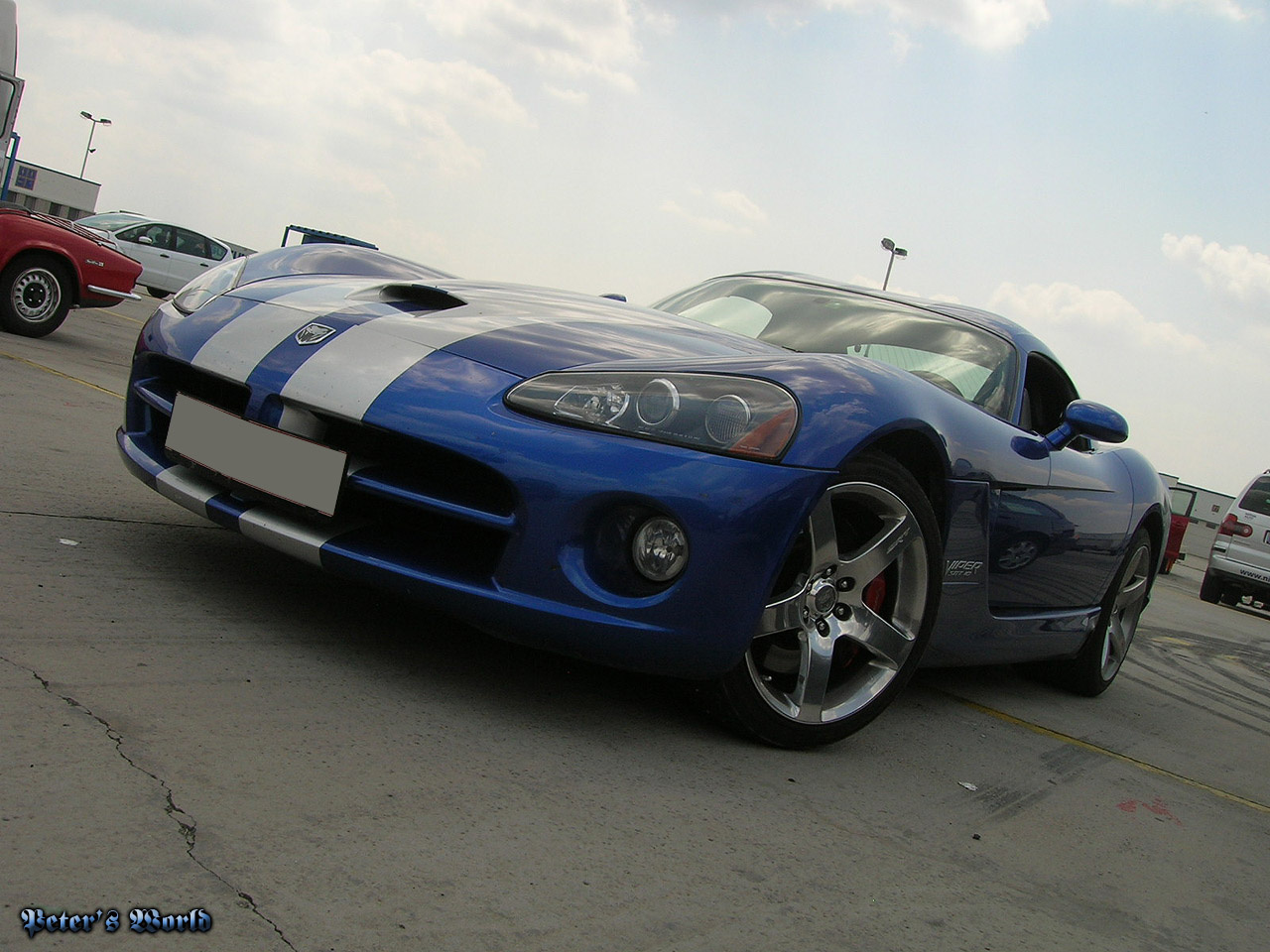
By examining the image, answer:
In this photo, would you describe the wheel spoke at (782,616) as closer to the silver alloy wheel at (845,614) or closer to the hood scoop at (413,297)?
the silver alloy wheel at (845,614)

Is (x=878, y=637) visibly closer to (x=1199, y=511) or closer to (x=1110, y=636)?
(x=1110, y=636)

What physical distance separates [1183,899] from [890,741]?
33.6 inches

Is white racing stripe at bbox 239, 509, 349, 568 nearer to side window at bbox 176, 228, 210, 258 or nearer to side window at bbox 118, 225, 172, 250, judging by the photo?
side window at bbox 118, 225, 172, 250

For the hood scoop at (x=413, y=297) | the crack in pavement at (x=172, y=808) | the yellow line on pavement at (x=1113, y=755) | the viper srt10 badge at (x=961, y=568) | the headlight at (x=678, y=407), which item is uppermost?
the hood scoop at (x=413, y=297)

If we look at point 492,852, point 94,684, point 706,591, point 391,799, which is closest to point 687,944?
point 492,852

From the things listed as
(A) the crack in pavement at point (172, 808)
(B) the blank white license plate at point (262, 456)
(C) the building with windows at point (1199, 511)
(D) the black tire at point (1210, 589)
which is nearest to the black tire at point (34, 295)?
(B) the blank white license plate at point (262, 456)

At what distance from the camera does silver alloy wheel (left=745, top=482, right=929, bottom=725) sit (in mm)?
2701

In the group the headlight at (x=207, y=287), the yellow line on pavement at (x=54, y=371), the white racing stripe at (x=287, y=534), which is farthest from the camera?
the yellow line on pavement at (x=54, y=371)

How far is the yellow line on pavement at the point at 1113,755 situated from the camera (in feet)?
11.7

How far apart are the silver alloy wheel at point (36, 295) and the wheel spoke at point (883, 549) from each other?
Answer: 7842 millimetres

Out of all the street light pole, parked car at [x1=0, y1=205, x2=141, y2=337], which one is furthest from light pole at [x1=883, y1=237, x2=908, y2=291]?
parked car at [x1=0, y1=205, x2=141, y2=337]

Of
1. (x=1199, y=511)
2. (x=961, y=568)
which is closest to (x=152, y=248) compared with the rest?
(x=961, y=568)

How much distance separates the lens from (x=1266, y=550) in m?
13.0

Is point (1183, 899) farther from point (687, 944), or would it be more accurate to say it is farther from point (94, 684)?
point (94, 684)
